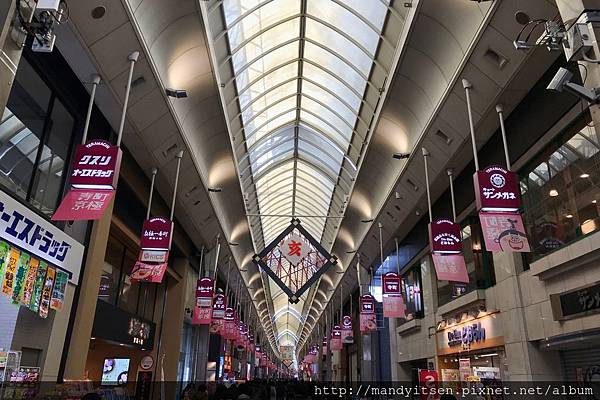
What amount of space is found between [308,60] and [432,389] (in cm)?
1017

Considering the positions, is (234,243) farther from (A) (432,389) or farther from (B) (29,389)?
(B) (29,389)

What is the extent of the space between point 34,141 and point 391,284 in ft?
33.8

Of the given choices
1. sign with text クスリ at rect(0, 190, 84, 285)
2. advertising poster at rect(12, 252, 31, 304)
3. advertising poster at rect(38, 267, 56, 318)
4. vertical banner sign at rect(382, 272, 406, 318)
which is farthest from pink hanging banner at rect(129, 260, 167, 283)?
vertical banner sign at rect(382, 272, 406, 318)

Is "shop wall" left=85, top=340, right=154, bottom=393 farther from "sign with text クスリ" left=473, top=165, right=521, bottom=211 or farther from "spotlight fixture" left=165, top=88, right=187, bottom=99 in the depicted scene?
"sign with text クスリ" left=473, top=165, right=521, bottom=211

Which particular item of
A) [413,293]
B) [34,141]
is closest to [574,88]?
[34,141]

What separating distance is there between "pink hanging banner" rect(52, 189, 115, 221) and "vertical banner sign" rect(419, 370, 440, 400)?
388 inches

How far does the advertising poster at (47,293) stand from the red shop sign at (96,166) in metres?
1.98

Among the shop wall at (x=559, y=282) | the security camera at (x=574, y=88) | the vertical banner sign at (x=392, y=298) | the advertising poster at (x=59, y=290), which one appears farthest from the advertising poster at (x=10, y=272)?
the vertical banner sign at (x=392, y=298)

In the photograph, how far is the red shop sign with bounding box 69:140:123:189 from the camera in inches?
221

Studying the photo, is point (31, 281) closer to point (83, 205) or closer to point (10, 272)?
point (10, 272)

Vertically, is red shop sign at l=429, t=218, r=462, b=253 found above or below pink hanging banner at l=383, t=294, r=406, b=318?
above

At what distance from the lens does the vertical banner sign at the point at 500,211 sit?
6.29m

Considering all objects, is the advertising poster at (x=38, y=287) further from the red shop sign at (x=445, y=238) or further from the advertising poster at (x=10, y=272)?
the red shop sign at (x=445, y=238)

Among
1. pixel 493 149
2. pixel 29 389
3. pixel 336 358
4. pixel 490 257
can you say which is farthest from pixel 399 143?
pixel 336 358
